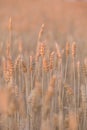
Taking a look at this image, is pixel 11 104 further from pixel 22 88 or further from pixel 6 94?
pixel 22 88

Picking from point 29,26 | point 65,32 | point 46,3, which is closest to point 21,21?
point 29,26

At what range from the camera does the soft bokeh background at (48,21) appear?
359 centimetres

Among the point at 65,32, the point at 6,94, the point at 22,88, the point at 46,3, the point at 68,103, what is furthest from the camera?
the point at 46,3

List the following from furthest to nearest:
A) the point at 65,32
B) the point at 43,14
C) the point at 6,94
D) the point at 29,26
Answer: the point at 43,14
the point at 29,26
the point at 65,32
the point at 6,94

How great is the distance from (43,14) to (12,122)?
388 centimetres

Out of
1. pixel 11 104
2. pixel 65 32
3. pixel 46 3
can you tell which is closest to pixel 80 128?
pixel 11 104

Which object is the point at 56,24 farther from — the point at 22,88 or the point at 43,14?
the point at 22,88

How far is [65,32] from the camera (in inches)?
156

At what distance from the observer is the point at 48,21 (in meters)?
4.73

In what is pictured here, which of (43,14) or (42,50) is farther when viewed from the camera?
(43,14)

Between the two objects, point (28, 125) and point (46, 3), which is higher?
point (46, 3)

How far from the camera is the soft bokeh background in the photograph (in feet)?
11.8

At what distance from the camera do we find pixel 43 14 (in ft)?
16.8

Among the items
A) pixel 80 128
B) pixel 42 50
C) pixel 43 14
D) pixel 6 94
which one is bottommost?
pixel 80 128
